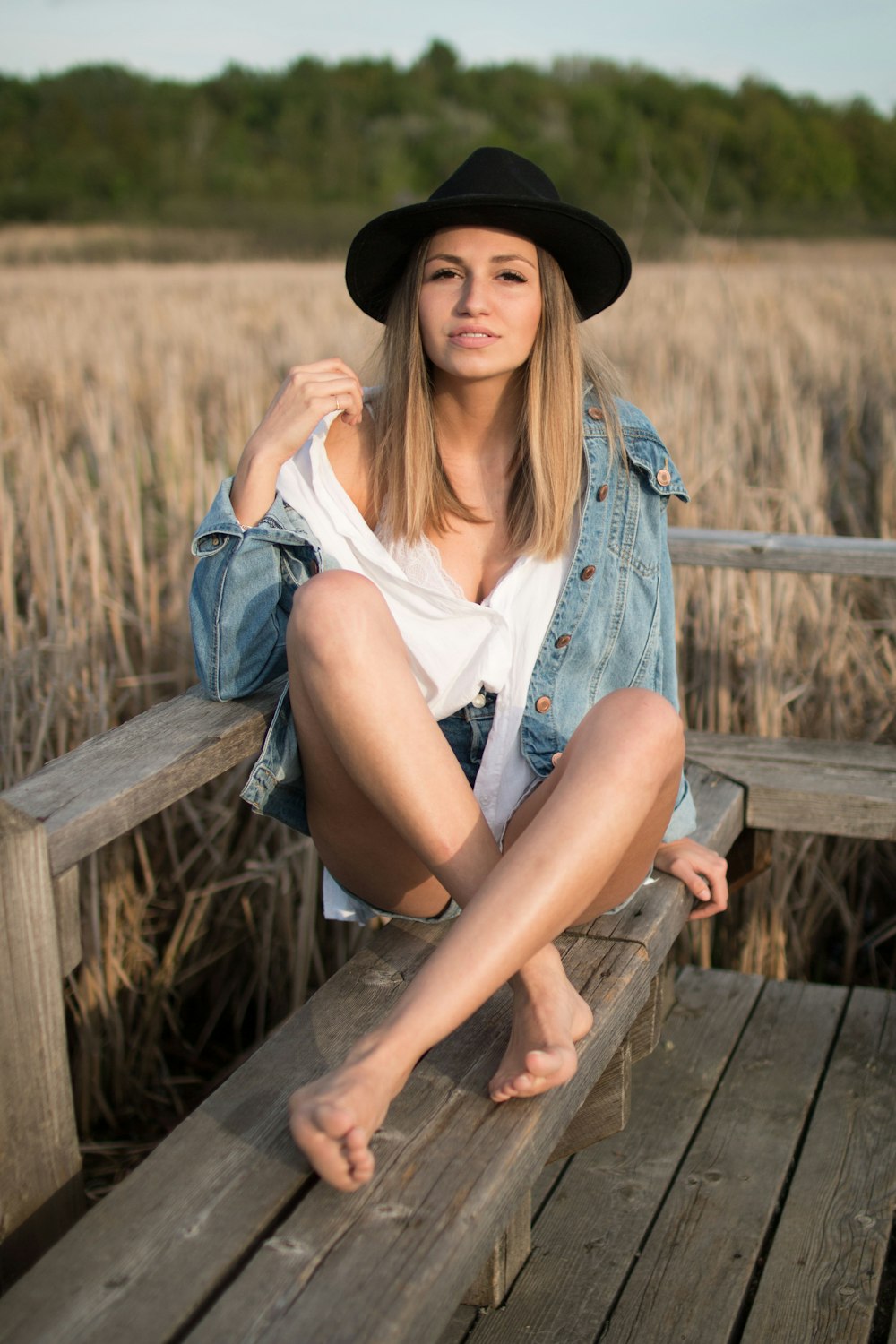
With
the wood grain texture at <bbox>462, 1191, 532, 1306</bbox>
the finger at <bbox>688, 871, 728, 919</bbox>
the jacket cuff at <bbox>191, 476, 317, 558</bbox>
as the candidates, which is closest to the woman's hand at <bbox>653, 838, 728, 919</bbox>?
the finger at <bbox>688, 871, 728, 919</bbox>

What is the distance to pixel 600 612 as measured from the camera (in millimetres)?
1789

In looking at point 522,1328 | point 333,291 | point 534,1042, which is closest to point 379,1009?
point 534,1042

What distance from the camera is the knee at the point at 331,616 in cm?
140

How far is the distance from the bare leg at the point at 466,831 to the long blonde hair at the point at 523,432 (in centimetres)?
41

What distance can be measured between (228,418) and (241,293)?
5.35 metres

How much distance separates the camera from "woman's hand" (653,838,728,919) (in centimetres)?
176

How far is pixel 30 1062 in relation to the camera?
3.89 ft

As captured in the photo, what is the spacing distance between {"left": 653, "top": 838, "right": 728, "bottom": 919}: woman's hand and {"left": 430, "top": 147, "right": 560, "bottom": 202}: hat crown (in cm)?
90

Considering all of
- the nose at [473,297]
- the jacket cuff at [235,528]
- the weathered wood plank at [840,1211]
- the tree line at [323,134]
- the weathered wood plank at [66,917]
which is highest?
the tree line at [323,134]

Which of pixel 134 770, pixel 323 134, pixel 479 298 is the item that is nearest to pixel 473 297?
pixel 479 298

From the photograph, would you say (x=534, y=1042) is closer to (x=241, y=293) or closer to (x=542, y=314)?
(x=542, y=314)

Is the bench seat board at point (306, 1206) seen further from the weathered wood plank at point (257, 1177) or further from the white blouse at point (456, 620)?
the white blouse at point (456, 620)

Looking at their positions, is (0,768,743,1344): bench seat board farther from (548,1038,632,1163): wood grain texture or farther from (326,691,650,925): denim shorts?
(326,691,650,925): denim shorts

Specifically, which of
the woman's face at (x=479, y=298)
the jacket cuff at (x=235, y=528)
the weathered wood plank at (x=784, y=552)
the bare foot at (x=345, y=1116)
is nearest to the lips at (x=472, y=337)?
the woman's face at (x=479, y=298)
